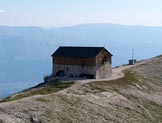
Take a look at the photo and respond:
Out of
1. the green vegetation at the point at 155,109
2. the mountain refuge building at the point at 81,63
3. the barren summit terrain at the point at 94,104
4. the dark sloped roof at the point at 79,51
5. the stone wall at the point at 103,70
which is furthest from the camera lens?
the dark sloped roof at the point at 79,51

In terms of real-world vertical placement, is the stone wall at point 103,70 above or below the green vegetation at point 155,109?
above

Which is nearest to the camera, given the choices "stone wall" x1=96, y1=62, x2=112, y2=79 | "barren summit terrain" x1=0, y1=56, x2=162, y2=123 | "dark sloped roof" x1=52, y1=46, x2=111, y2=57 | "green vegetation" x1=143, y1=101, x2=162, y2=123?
"barren summit terrain" x1=0, y1=56, x2=162, y2=123

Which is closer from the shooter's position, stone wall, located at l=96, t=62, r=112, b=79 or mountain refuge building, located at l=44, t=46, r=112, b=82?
mountain refuge building, located at l=44, t=46, r=112, b=82

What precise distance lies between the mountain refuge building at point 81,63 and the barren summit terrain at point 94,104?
382 centimetres

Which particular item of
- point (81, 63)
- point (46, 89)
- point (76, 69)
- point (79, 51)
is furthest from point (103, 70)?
point (46, 89)

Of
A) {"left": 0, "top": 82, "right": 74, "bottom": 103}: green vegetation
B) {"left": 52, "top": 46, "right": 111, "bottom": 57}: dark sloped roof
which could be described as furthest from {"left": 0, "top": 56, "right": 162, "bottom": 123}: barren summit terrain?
{"left": 52, "top": 46, "right": 111, "bottom": 57}: dark sloped roof

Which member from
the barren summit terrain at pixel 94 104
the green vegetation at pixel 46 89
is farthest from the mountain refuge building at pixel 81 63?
the green vegetation at pixel 46 89

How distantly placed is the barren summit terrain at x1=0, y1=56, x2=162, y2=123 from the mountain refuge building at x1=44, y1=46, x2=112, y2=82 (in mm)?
3817

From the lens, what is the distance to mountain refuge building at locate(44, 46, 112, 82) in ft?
307

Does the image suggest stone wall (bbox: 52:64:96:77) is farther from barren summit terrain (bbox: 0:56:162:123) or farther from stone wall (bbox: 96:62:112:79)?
barren summit terrain (bbox: 0:56:162:123)

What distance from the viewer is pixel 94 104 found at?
65750 millimetres

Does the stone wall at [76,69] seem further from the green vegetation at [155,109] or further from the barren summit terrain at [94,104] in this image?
the green vegetation at [155,109]

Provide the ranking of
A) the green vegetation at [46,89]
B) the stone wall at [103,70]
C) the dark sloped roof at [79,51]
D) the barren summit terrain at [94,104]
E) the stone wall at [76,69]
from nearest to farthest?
the barren summit terrain at [94,104], the green vegetation at [46,89], the stone wall at [76,69], the stone wall at [103,70], the dark sloped roof at [79,51]

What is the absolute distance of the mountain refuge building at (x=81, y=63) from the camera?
307 ft
